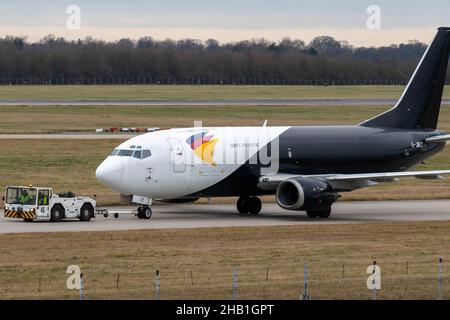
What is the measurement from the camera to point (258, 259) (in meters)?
41.5

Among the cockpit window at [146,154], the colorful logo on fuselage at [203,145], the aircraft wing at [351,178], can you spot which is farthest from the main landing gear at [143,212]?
the aircraft wing at [351,178]

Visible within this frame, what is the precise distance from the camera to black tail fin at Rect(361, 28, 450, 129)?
61906mm

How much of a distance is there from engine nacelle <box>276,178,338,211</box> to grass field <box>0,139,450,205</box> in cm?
878

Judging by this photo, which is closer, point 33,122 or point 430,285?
point 430,285

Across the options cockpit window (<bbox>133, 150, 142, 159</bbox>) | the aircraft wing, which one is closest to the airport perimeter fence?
cockpit window (<bbox>133, 150, 142, 159</bbox>)

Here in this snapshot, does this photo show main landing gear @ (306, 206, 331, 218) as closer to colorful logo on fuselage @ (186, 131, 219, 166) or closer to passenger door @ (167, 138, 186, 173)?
colorful logo on fuselage @ (186, 131, 219, 166)

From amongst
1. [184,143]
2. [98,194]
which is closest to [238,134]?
[184,143]

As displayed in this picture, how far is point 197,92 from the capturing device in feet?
583

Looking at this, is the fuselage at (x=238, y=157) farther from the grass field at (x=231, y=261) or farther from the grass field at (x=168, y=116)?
the grass field at (x=168, y=116)

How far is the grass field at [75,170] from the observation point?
66625 mm

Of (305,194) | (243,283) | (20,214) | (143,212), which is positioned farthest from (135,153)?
Result: (243,283)

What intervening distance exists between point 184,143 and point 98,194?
10.6 meters
